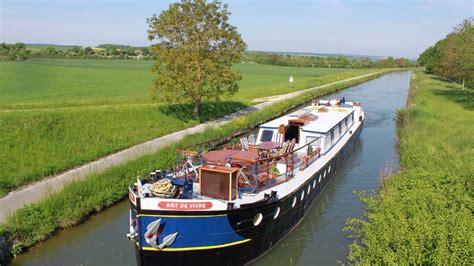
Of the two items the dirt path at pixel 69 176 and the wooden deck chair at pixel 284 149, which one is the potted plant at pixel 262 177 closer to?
the wooden deck chair at pixel 284 149

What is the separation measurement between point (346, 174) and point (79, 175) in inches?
544

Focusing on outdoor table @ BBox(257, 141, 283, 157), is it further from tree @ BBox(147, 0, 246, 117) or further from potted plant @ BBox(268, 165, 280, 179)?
tree @ BBox(147, 0, 246, 117)

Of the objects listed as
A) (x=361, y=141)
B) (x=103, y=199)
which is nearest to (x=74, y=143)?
(x=103, y=199)

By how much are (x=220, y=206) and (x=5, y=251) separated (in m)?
6.63

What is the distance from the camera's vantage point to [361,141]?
2959cm

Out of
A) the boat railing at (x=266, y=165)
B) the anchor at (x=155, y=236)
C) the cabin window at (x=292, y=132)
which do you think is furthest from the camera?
the cabin window at (x=292, y=132)

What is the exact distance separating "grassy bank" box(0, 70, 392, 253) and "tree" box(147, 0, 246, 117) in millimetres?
7544

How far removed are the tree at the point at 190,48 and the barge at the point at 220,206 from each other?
13171 millimetres

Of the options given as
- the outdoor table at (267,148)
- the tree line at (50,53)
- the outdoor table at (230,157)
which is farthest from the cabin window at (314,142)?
the tree line at (50,53)

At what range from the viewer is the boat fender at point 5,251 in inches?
451

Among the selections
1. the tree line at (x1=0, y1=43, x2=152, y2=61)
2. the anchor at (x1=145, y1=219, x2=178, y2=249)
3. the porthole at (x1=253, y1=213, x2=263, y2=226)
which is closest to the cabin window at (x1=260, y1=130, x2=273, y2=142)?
the porthole at (x1=253, y1=213, x2=263, y2=226)

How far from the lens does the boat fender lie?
1145 cm

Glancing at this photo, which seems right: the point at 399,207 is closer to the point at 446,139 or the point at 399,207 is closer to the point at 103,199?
the point at 103,199

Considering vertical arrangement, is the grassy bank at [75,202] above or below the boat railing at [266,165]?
below
